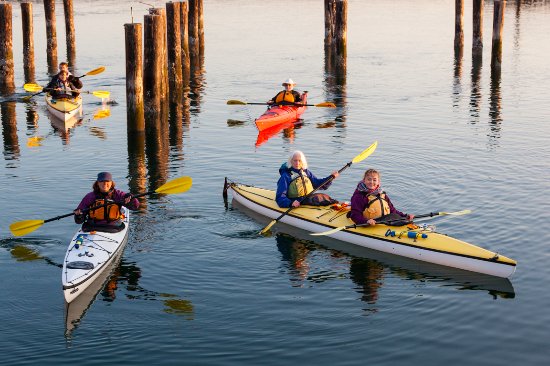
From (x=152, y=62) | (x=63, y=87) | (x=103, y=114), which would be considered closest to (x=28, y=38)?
(x=63, y=87)

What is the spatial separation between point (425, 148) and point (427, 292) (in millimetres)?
8834

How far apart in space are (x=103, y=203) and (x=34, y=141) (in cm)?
945

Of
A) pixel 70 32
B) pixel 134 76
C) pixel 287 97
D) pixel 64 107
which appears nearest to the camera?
pixel 134 76

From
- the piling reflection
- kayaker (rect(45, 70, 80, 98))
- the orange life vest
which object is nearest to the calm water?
the piling reflection

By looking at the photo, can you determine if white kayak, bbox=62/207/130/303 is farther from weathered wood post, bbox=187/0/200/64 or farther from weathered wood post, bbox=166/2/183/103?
weathered wood post, bbox=187/0/200/64

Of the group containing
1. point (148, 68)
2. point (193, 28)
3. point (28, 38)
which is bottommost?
point (148, 68)

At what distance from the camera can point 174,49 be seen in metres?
27.3

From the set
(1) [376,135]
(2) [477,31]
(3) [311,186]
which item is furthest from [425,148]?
(2) [477,31]

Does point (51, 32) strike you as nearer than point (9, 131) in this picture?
No

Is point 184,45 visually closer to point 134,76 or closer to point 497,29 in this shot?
point 497,29

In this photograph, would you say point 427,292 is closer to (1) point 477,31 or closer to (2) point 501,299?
(2) point 501,299

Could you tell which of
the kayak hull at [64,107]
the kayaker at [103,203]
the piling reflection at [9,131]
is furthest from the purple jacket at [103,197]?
the kayak hull at [64,107]

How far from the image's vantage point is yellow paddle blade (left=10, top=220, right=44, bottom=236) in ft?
45.8

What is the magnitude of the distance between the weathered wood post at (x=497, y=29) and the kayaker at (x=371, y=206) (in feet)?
57.6
